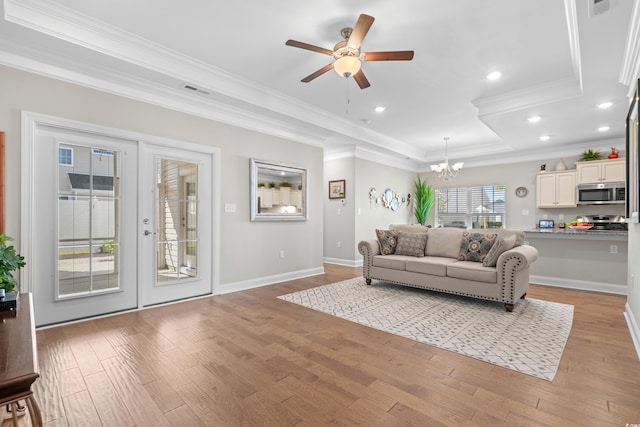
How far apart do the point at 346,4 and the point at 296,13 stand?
1.42 ft

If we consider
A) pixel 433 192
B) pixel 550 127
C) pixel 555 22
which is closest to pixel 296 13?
pixel 555 22

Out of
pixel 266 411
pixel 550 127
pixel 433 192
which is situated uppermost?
pixel 550 127

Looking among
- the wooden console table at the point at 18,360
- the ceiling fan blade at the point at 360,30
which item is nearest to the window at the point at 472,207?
the ceiling fan blade at the point at 360,30

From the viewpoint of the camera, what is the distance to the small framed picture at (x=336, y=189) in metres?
6.89

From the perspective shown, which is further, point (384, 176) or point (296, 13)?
point (384, 176)

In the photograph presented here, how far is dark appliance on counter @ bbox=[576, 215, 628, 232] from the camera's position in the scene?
539 cm

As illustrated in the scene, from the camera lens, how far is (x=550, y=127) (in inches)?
195

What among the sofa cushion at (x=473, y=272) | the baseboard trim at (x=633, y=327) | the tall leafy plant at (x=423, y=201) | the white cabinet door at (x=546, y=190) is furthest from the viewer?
the tall leafy plant at (x=423, y=201)

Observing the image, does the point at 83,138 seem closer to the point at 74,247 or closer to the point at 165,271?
the point at 74,247

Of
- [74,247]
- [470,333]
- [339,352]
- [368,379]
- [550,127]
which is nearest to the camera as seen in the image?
[368,379]

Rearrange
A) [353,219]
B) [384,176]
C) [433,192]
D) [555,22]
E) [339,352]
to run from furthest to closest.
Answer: [433,192]
[384,176]
[353,219]
[555,22]
[339,352]

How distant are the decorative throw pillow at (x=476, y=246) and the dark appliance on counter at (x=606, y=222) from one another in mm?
2715

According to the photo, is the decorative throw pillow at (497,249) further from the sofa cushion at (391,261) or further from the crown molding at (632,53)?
the crown molding at (632,53)

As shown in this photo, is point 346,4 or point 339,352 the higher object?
point 346,4
